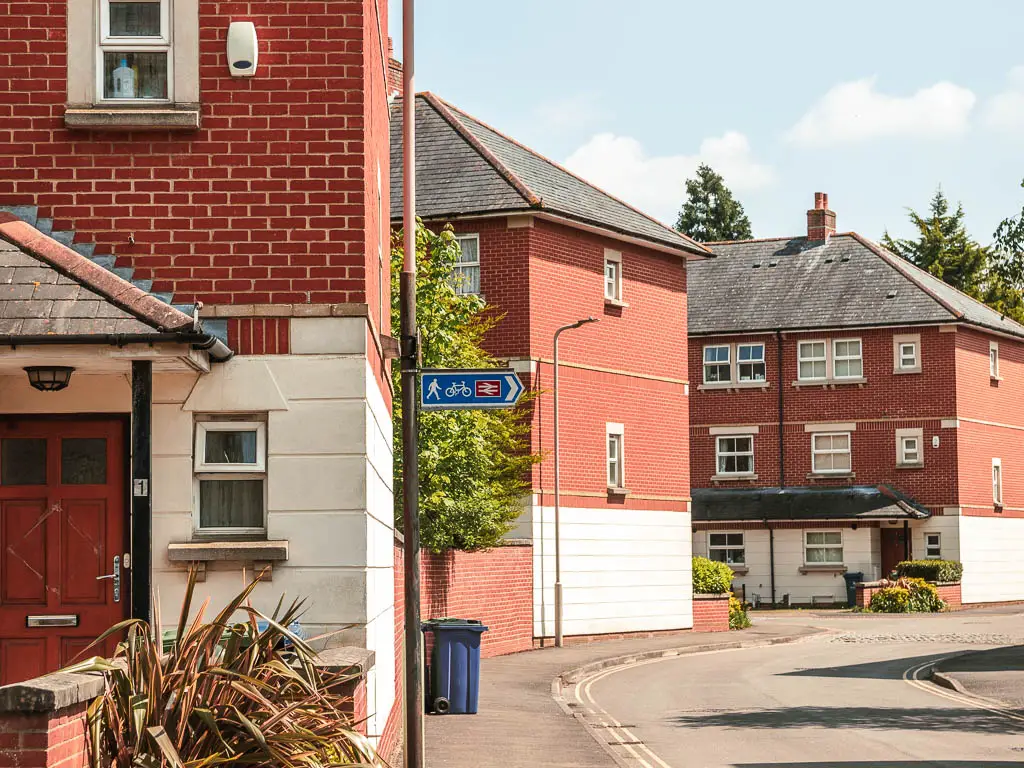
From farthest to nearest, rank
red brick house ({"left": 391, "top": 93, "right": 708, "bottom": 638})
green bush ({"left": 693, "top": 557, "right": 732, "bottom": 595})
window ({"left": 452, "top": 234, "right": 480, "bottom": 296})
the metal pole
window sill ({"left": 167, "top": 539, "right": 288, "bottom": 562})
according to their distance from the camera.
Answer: green bush ({"left": 693, "top": 557, "right": 732, "bottom": 595}) < window ({"left": 452, "top": 234, "right": 480, "bottom": 296}) < red brick house ({"left": 391, "top": 93, "right": 708, "bottom": 638}) < the metal pole < window sill ({"left": 167, "top": 539, "right": 288, "bottom": 562})

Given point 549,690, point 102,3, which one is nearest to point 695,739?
point 549,690

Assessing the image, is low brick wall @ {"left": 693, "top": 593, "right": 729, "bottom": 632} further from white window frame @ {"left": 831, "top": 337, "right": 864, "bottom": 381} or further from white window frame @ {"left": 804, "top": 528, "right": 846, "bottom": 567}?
white window frame @ {"left": 831, "top": 337, "right": 864, "bottom": 381}

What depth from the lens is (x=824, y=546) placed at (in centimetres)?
5084

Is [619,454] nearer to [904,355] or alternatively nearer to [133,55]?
[904,355]

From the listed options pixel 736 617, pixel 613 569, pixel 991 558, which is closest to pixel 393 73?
pixel 613 569

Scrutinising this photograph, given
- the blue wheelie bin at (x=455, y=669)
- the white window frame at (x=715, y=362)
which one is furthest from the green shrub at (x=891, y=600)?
the blue wheelie bin at (x=455, y=669)

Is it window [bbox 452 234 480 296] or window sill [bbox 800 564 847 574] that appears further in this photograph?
window sill [bbox 800 564 847 574]

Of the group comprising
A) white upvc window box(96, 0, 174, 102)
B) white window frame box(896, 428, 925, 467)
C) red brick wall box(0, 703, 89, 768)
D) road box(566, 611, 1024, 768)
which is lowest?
road box(566, 611, 1024, 768)

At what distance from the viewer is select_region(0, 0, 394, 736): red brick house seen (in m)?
11.0

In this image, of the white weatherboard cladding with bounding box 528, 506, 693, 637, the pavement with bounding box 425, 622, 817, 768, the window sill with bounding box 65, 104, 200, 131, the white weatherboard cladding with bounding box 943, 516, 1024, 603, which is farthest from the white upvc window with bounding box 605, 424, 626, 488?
the window sill with bounding box 65, 104, 200, 131

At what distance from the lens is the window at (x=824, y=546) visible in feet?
166

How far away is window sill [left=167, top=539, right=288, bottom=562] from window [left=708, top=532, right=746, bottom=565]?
41.8 meters

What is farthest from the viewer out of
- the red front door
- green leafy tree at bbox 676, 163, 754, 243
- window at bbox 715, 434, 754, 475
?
green leafy tree at bbox 676, 163, 754, 243

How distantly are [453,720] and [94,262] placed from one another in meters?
8.28
